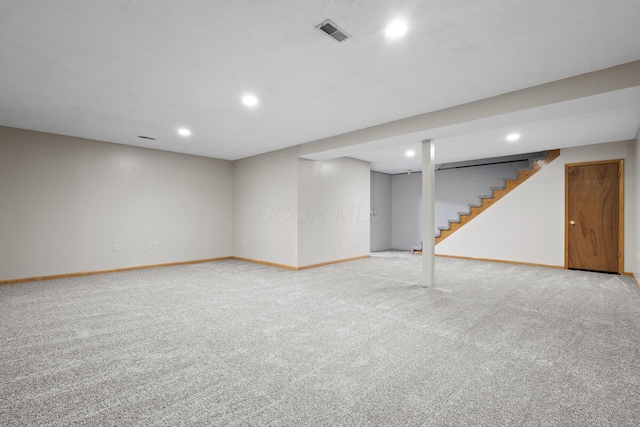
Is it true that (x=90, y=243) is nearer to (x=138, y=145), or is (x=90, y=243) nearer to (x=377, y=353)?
(x=138, y=145)

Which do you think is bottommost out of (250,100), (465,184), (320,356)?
(320,356)

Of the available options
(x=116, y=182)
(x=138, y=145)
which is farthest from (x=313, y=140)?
(x=116, y=182)

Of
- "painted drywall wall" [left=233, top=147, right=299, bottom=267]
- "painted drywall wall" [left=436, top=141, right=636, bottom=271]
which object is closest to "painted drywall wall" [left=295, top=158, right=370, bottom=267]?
"painted drywall wall" [left=233, top=147, right=299, bottom=267]

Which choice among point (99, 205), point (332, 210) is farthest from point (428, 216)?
point (99, 205)

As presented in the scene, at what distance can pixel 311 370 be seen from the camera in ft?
7.41

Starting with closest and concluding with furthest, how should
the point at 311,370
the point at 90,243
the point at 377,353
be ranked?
the point at 311,370, the point at 377,353, the point at 90,243

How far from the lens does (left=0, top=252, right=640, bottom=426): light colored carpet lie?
1.79 meters

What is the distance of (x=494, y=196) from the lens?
24.2 ft

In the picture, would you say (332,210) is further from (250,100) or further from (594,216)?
(594,216)

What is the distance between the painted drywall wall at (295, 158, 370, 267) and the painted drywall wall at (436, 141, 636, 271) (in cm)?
290

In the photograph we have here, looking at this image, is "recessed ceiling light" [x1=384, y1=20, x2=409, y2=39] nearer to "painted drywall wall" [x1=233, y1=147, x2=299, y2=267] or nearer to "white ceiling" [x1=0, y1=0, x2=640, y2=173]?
"white ceiling" [x1=0, y1=0, x2=640, y2=173]

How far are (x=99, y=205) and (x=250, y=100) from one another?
423 centimetres

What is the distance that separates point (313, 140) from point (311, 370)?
14.6 feet

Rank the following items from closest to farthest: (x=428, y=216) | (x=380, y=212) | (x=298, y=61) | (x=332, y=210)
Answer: (x=298, y=61) < (x=428, y=216) < (x=332, y=210) < (x=380, y=212)
